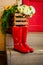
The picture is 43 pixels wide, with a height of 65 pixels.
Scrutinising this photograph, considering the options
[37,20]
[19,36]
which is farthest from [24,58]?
[37,20]

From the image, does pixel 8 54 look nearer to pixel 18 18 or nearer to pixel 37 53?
pixel 37 53

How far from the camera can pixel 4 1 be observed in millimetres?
2865

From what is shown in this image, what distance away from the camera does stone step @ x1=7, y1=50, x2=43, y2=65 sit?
232 cm

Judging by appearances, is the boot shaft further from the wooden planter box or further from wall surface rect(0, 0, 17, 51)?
wall surface rect(0, 0, 17, 51)

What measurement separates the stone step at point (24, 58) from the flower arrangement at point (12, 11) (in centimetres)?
53

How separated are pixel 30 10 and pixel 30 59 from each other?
0.70 metres

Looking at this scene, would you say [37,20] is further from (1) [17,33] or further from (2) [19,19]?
(1) [17,33]

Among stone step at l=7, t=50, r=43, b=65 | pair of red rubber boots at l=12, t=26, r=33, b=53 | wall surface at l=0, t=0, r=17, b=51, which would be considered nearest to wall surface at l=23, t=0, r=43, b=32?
wall surface at l=0, t=0, r=17, b=51

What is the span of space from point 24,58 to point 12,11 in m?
0.74

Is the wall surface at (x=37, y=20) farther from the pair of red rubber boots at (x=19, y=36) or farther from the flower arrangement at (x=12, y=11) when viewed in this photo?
the pair of red rubber boots at (x=19, y=36)

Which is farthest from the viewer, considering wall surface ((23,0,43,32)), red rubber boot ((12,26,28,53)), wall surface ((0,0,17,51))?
wall surface ((23,0,43,32))

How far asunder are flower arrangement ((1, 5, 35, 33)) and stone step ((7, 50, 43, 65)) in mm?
526

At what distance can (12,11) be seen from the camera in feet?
8.59

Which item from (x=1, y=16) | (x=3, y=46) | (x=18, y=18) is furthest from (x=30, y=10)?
(x=3, y=46)
